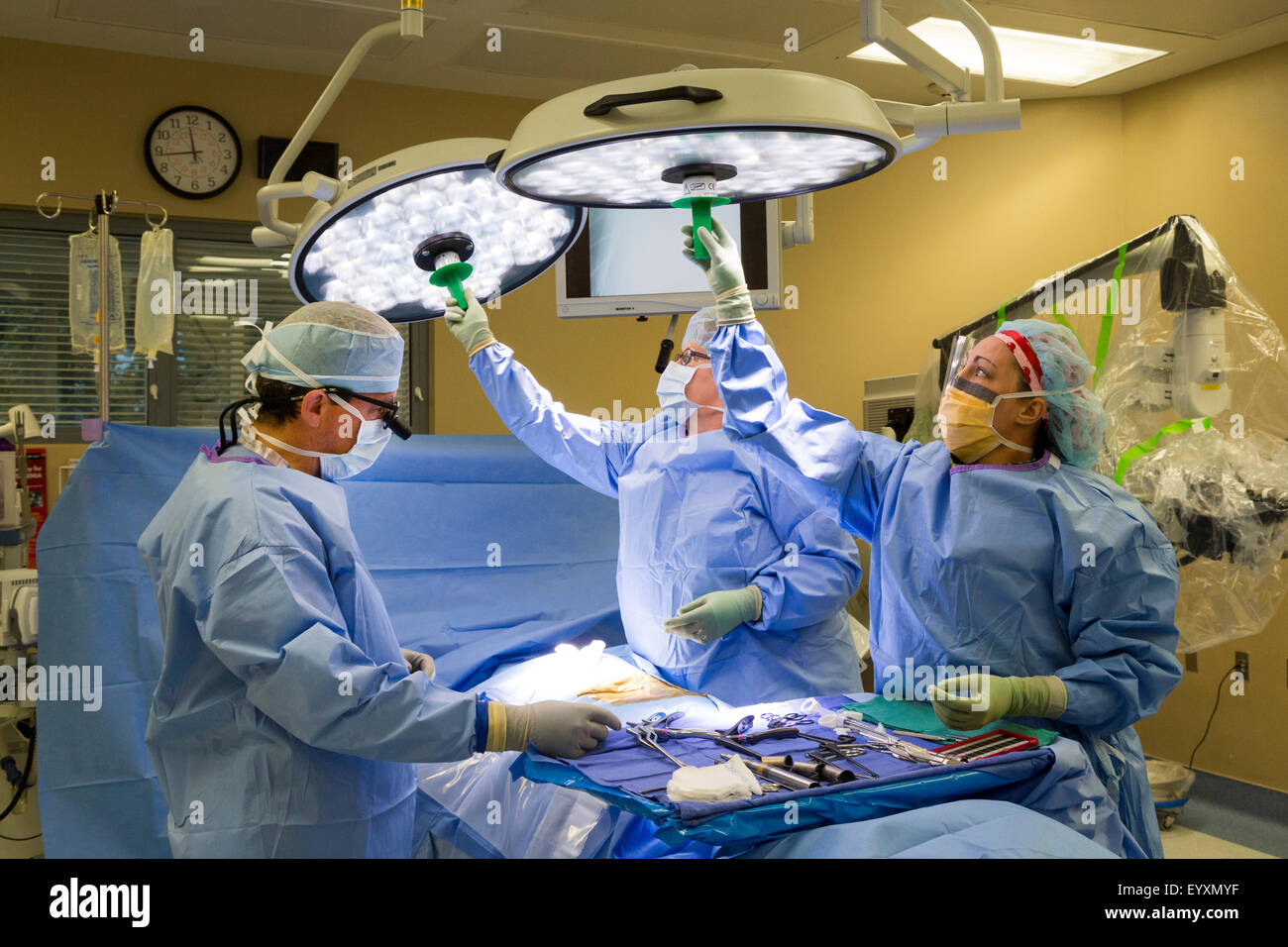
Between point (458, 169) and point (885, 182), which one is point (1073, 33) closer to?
point (885, 182)

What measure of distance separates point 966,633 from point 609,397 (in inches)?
120

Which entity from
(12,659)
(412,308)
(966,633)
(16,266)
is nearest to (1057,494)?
(966,633)

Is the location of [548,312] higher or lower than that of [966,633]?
higher

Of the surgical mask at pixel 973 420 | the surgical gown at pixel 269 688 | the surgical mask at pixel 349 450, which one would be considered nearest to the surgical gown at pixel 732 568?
the surgical mask at pixel 973 420

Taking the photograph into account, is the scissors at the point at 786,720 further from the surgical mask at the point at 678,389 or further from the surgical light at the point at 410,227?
the surgical mask at the point at 678,389

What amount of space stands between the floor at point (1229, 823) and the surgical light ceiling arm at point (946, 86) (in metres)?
2.90

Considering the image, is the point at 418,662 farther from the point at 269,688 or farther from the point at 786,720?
the point at 786,720

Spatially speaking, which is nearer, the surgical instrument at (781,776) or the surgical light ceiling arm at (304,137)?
the surgical instrument at (781,776)

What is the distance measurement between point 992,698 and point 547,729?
67 cm

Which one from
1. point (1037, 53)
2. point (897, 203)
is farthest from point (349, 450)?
point (897, 203)

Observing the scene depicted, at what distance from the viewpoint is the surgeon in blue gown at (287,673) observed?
146 cm

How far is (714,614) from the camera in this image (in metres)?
2.23

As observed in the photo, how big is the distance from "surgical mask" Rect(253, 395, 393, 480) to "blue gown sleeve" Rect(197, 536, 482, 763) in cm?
27
